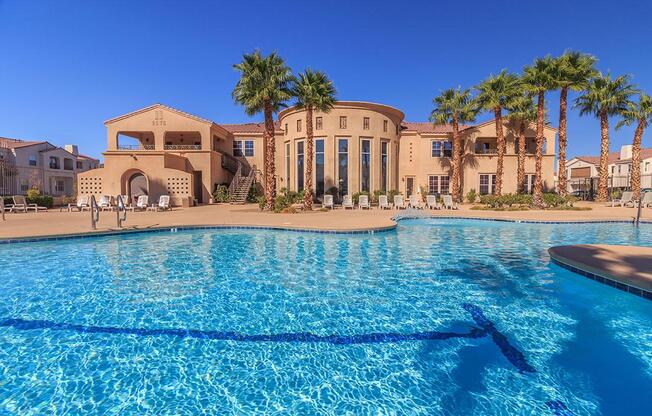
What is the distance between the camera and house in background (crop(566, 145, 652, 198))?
39250 mm

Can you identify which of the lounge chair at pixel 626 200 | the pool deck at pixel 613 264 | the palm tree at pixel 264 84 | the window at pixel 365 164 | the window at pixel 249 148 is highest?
the palm tree at pixel 264 84

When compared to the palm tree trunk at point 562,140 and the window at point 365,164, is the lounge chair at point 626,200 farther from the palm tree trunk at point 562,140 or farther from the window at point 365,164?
the window at point 365,164

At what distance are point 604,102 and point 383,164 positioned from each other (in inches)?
716

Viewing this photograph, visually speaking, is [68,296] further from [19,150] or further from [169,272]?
[19,150]

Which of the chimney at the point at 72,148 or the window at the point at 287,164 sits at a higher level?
the chimney at the point at 72,148

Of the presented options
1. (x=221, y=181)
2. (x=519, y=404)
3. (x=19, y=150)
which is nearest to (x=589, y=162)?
(x=221, y=181)

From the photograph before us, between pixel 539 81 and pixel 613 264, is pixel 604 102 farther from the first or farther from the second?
pixel 613 264

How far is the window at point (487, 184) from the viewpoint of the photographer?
2877cm

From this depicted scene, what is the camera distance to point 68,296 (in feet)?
19.1

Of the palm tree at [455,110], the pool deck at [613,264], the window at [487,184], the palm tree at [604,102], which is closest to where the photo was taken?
the pool deck at [613,264]

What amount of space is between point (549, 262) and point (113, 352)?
933 centimetres

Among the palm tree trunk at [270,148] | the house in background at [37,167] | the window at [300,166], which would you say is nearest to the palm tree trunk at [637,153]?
the window at [300,166]

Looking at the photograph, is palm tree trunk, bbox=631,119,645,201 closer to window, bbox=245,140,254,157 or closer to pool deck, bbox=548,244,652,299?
pool deck, bbox=548,244,652,299

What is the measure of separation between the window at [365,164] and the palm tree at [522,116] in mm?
10993
